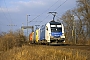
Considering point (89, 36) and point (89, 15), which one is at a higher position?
point (89, 15)

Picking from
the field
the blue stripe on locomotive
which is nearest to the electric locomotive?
the blue stripe on locomotive

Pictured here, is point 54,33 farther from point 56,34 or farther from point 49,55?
point 49,55

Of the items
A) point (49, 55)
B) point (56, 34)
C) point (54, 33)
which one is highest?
point (54, 33)

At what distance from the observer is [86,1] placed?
58.8 metres

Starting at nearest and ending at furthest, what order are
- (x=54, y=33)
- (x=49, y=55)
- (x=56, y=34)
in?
(x=49, y=55) → (x=56, y=34) → (x=54, y=33)

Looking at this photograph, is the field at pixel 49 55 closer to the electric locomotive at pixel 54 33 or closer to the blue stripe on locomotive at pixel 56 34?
the electric locomotive at pixel 54 33

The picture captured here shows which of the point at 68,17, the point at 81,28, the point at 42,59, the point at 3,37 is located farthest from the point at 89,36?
the point at 42,59

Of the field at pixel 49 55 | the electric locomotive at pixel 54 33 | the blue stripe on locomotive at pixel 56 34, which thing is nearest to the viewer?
the field at pixel 49 55

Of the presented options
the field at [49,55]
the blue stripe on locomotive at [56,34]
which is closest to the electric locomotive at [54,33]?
the blue stripe on locomotive at [56,34]

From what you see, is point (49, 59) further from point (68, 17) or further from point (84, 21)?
point (68, 17)

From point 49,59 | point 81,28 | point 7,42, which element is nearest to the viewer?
point 49,59

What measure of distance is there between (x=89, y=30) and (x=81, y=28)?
16.9ft

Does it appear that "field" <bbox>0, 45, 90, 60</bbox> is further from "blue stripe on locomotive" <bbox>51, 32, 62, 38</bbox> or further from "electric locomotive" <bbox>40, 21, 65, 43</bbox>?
"blue stripe on locomotive" <bbox>51, 32, 62, 38</bbox>

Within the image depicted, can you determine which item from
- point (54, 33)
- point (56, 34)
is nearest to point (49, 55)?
point (56, 34)
